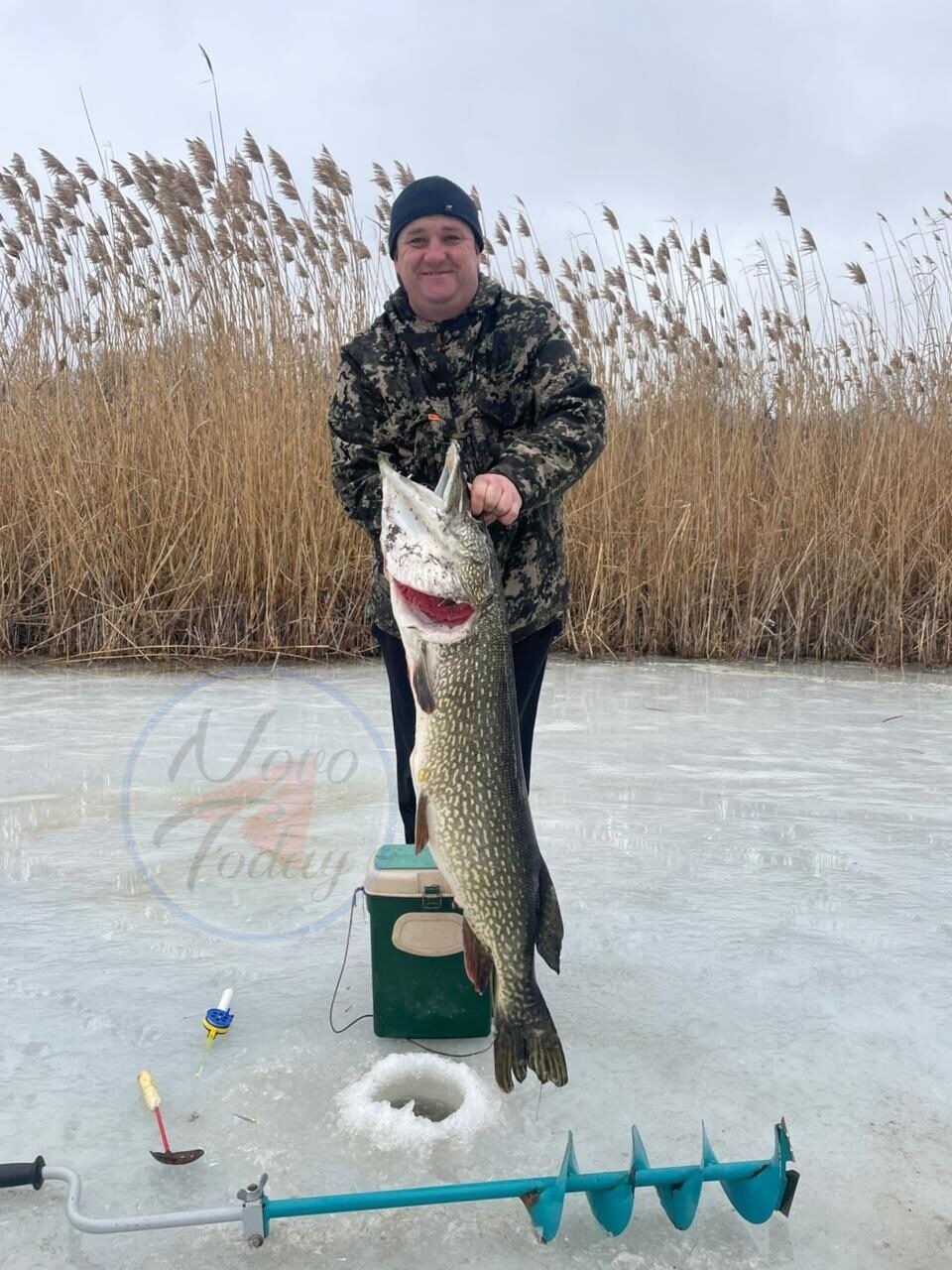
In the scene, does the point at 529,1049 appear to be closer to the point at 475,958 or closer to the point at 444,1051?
the point at 475,958

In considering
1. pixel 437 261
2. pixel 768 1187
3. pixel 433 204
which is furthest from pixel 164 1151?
pixel 433 204

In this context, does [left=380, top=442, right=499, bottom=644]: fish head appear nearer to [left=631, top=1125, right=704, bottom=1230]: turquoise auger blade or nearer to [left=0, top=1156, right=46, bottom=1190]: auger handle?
[left=631, top=1125, right=704, bottom=1230]: turquoise auger blade

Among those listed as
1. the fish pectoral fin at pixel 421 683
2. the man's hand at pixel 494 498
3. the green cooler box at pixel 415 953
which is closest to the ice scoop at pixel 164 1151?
the green cooler box at pixel 415 953

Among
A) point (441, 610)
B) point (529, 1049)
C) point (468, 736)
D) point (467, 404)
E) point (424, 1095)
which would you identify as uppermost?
point (467, 404)

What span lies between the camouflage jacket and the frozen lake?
88 centimetres

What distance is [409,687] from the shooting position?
8.13 ft

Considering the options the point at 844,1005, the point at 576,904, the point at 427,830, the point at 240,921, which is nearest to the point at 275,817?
the point at 240,921

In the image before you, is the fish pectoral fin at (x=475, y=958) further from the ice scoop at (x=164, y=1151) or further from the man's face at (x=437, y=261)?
the man's face at (x=437, y=261)

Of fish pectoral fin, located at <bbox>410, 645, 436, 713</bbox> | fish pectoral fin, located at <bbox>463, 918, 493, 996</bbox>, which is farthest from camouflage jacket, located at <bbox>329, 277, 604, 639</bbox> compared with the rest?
fish pectoral fin, located at <bbox>463, 918, 493, 996</bbox>

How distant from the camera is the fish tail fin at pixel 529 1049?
67.7 inches

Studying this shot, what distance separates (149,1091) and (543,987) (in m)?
0.88

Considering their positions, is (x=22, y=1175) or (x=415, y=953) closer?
(x=22, y=1175)

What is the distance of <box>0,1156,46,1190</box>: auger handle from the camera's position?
4.98 feet

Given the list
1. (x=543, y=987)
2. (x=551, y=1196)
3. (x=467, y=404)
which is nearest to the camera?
(x=551, y=1196)
